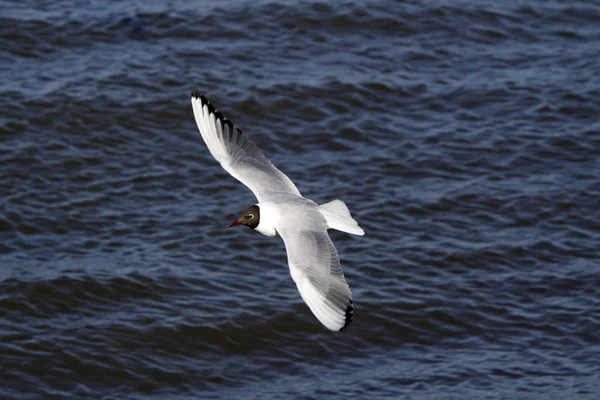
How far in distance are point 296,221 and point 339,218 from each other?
1.02 ft

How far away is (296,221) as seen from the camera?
646cm

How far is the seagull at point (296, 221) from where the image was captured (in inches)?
227

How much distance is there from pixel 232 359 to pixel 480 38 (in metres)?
6.05

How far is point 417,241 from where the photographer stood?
9.48 meters

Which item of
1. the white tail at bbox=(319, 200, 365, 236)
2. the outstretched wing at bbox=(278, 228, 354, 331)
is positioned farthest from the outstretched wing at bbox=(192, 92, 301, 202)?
the outstretched wing at bbox=(278, 228, 354, 331)

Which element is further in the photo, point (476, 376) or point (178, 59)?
point (178, 59)

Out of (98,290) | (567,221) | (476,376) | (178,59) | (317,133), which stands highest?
(178,59)

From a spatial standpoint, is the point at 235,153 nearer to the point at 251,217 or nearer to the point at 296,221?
the point at 251,217

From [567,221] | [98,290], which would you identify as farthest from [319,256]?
[567,221]

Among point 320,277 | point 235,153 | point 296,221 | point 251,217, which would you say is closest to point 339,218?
point 296,221

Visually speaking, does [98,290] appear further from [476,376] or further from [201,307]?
[476,376]

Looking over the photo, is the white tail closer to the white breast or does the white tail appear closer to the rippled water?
the white breast

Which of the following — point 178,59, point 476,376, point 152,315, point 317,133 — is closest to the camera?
point 476,376

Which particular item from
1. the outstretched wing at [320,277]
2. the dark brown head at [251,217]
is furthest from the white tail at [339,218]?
the dark brown head at [251,217]
